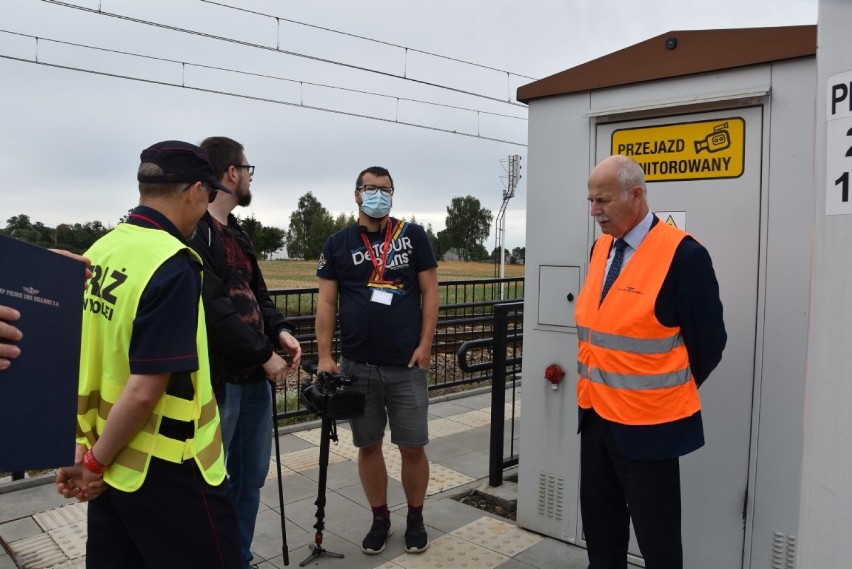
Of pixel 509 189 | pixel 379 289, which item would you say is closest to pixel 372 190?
pixel 379 289

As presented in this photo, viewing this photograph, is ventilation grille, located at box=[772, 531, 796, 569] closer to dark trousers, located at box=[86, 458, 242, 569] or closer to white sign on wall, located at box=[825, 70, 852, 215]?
white sign on wall, located at box=[825, 70, 852, 215]

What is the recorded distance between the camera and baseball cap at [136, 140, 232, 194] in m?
2.06

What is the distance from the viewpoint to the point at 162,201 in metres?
2.08

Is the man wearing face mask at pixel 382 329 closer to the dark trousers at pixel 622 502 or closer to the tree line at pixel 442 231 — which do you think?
the dark trousers at pixel 622 502

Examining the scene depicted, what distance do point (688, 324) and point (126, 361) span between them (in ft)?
6.69

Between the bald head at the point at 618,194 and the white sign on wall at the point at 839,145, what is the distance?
1.33m

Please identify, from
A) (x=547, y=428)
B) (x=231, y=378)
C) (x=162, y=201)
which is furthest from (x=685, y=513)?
(x=162, y=201)

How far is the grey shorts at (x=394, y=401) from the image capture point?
3.53m

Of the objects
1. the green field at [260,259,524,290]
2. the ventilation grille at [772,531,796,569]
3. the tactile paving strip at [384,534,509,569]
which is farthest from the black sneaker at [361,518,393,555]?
the green field at [260,259,524,290]

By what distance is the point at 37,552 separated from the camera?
354cm

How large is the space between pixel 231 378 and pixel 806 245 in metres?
2.68

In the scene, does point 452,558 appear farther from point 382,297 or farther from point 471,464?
point 471,464

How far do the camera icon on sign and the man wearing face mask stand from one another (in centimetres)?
154

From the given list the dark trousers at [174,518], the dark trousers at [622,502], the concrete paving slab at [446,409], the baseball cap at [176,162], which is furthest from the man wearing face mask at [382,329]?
the concrete paving slab at [446,409]
